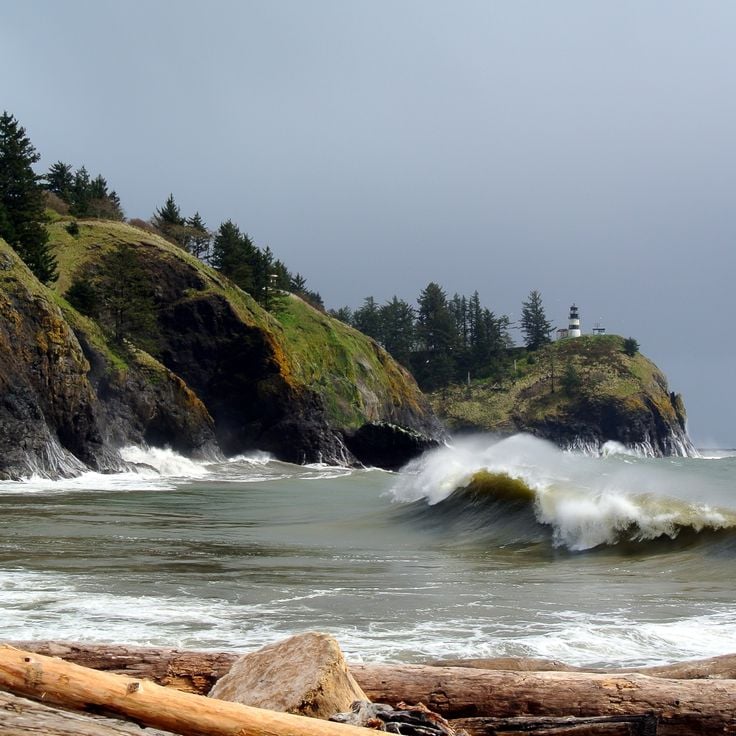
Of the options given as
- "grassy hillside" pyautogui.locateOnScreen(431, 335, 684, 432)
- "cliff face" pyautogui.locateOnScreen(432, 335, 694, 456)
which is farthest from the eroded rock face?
"grassy hillside" pyautogui.locateOnScreen(431, 335, 684, 432)

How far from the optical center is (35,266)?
45.2 metres

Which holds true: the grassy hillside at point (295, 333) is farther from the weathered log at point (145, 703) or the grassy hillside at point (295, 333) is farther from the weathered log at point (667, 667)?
the weathered log at point (145, 703)

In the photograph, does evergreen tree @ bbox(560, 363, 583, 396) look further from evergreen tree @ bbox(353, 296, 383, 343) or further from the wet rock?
the wet rock

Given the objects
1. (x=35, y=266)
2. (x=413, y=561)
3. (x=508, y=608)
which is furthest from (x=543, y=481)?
(x=35, y=266)

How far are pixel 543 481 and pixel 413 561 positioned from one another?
7.06 meters

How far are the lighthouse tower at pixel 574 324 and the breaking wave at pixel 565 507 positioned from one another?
121 metres

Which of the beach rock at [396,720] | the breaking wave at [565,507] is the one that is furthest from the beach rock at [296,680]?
the breaking wave at [565,507]

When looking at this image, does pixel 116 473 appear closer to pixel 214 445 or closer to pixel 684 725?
pixel 214 445

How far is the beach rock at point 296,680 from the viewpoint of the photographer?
3.60 metres

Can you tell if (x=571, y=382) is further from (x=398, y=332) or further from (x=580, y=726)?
(x=580, y=726)

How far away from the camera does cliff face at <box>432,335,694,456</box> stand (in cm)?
10856

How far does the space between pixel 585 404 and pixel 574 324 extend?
34.1 metres

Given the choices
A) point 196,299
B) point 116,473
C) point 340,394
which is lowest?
point 116,473

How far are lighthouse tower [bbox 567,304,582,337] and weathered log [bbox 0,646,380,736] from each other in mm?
141925
